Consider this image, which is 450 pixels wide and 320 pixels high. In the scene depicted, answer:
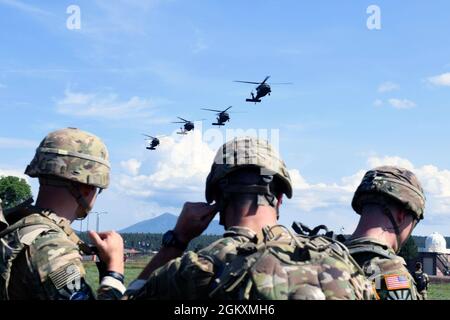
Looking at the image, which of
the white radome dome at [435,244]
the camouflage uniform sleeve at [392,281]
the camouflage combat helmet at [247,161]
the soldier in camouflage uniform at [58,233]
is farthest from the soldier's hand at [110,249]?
the white radome dome at [435,244]

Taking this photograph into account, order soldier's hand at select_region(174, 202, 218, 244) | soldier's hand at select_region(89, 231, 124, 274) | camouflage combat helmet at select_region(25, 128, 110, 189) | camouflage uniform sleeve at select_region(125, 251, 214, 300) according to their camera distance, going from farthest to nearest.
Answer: camouflage combat helmet at select_region(25, 128, 110, 189)
soldier's hand at select_region(89, 231, 124, 274)
soldier's hand at select_region(174, 202, 218, 244)
camouflage uniform sleeve at select_region(125, 251, 214, 300)

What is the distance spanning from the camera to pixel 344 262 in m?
4.05

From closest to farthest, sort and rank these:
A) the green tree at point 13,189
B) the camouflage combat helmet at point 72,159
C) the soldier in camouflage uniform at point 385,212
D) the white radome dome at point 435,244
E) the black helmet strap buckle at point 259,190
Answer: the black helmet strap buckle at point 259,190, the soldier in camouflage uniform at point 385,212, the camouflage combat helmet at point 72,159, the white radome dome at point 435,244, the green tree at point 13,189

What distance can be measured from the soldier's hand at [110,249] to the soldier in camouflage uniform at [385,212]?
188 cm

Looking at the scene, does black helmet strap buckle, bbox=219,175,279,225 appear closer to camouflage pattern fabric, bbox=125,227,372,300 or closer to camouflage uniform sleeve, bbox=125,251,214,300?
camouflage pattern fabric, bbox=125,227,372,300

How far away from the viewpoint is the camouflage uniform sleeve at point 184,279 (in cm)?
405

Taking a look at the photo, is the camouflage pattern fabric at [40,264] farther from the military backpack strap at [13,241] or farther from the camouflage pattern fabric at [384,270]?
the camouflage pattern fabric at [384,270]

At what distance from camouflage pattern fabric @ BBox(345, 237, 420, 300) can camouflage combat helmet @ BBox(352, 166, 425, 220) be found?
1.66 ft

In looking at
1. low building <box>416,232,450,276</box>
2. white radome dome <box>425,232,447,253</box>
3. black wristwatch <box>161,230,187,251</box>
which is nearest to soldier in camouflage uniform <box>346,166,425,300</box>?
black wristwatch <box>161,230,187,251</box>

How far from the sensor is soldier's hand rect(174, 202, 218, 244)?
16.1 feet

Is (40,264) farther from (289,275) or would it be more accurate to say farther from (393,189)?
(393,189)
